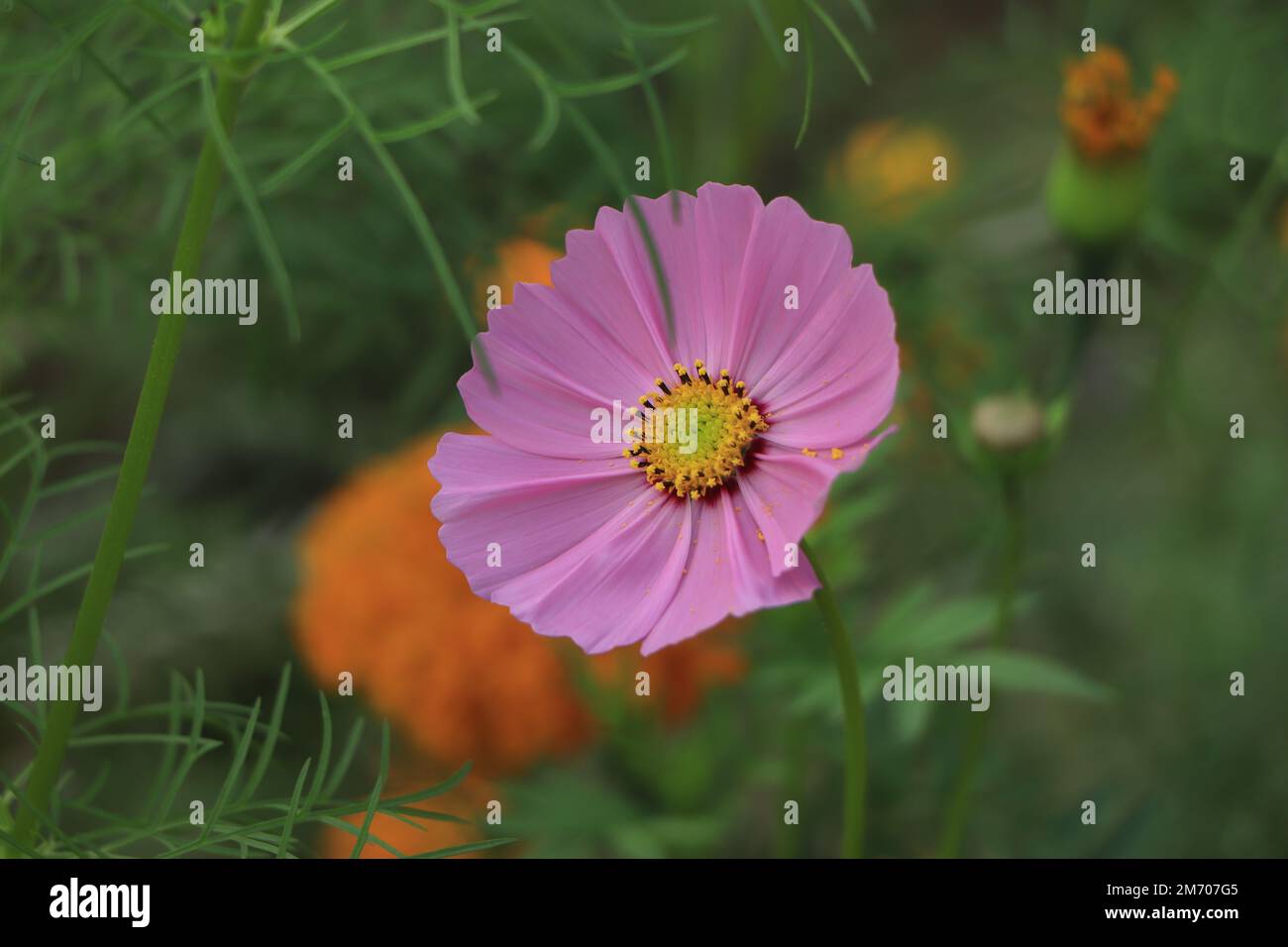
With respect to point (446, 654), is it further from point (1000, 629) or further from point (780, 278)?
point (780, 278)

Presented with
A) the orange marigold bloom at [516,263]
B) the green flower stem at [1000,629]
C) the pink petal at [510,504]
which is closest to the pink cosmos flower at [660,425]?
the pink petal at [510,504]

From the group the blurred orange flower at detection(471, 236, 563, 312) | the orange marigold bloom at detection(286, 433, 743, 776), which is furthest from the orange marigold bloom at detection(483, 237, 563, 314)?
the orange marigold bloom at detection(286, 433, 743, 776)

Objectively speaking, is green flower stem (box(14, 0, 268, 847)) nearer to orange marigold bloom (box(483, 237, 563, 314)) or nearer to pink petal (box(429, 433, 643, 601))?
pink petal (box(429, 433, 643, 601))

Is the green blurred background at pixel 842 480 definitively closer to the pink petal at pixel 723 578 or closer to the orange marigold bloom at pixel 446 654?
the orange marigold bloom at pixel 446 654

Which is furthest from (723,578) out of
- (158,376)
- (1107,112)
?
(1107,112)

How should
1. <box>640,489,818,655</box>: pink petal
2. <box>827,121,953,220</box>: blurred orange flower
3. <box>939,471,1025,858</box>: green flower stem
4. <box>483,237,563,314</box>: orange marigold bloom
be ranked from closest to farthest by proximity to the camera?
<box>640,489,818,655</box>: pink petal → <box>939,471,1025,858</box>: green flower stem → <box>483,237,563,314</box>: orange marigold bloom → <box>827,121,953,220</box>: blurred orange flower
